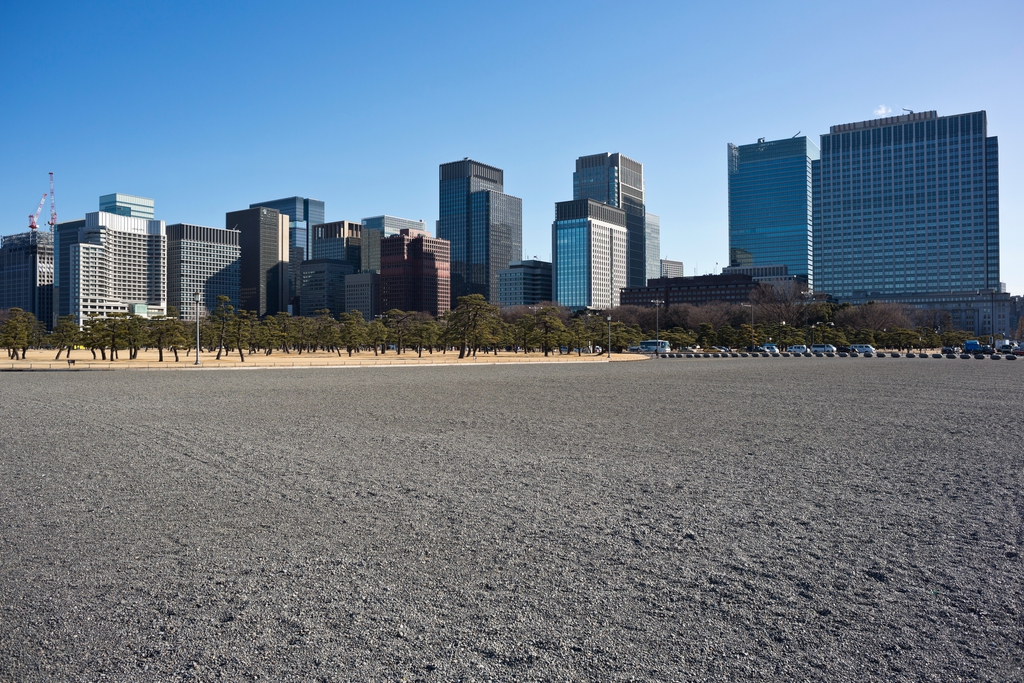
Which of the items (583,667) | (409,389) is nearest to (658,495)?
(583,667)

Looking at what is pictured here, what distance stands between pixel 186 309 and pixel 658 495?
20679cm

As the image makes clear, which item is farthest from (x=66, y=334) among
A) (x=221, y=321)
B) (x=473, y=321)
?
(x=473, y=321)

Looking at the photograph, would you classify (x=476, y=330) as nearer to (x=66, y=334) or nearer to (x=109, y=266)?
(x=66, y=334)

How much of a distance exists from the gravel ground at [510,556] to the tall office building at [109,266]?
594 ft

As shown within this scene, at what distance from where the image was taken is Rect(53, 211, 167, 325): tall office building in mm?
174875

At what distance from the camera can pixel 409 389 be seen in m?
22.3

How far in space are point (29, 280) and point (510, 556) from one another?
220 metres

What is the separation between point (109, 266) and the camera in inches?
7283

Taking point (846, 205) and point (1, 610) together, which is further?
point (846, 205)

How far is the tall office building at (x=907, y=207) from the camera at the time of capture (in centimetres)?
17488

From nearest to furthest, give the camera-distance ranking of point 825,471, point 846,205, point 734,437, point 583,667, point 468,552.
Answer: point 583,667
point 468,552
point 825,471
point 734,437
point 846,205

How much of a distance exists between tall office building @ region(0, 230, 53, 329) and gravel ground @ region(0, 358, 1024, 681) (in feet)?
682

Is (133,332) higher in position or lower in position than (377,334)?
lower

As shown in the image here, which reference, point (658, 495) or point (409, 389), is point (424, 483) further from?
point (409, 389)
